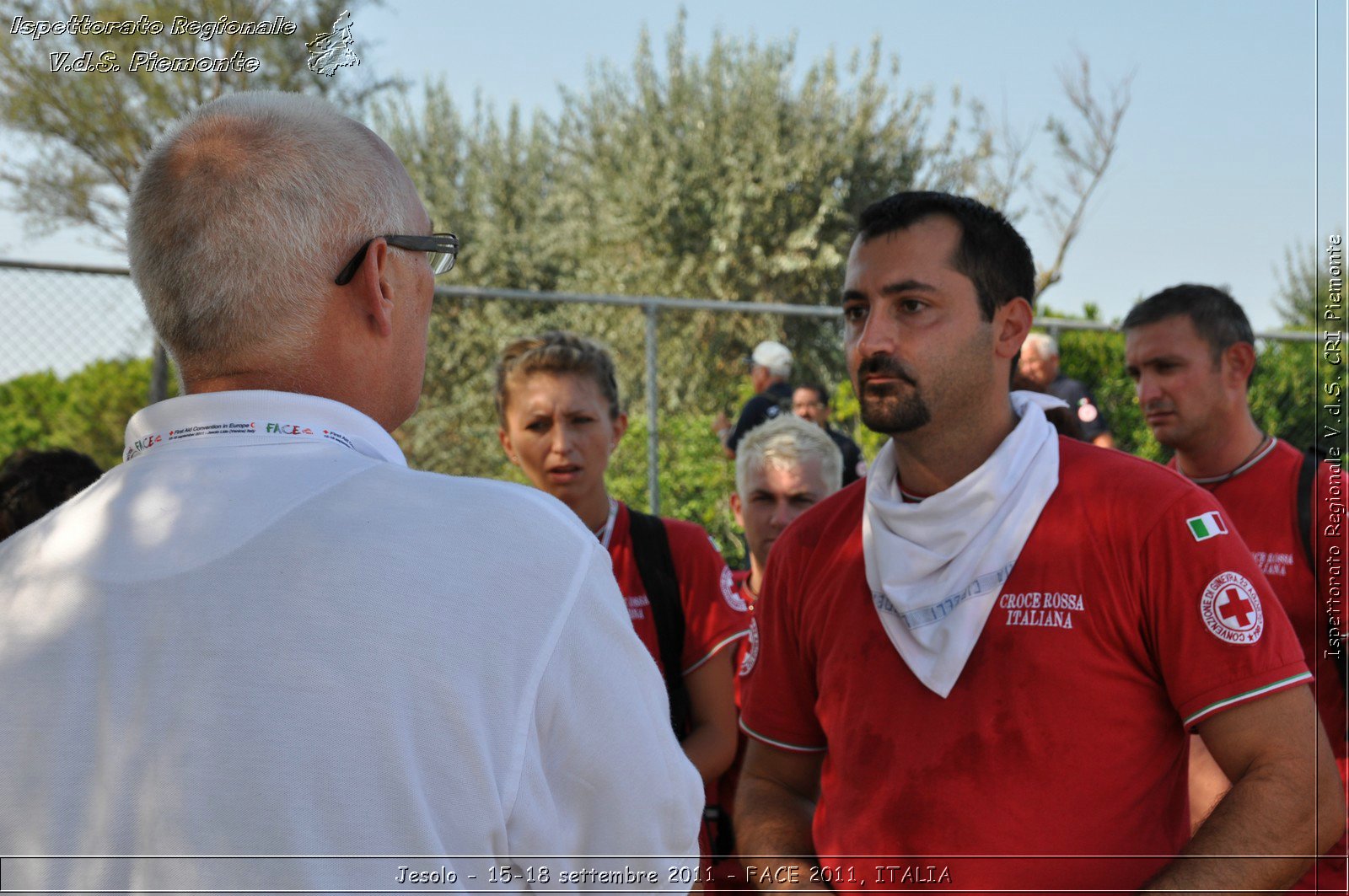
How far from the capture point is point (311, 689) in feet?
3.96

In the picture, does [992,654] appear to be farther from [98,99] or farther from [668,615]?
[98,99]

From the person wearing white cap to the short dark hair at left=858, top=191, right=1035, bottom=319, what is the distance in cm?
560

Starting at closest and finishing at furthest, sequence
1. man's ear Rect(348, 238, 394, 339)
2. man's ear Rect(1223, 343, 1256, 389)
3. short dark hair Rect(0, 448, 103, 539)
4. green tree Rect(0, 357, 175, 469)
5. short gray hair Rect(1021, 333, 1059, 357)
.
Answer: man's ear Rect(348, 238, 394, 339), short dark hair Rect(0, 448, 103, 539), man's ear Rect(1223, 343, 1256, 389), green tree Rect(0, 357, 175, 469), short gray hair Rect(1021, 333, 1059, 357)

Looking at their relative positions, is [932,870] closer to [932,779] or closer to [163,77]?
[932,779]

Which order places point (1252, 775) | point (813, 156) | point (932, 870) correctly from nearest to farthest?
1. point (1252, 775)
2. point (932, 870)
3. point (813, 156)

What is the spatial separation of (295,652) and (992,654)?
1.68 meters

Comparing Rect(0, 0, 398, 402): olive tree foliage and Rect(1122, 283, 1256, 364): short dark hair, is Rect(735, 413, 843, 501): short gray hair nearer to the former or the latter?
Rect(1122, 283, 1256, 364): short dark hair

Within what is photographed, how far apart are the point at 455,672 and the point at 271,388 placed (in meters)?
0.45

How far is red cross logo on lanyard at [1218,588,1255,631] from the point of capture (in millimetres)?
2248

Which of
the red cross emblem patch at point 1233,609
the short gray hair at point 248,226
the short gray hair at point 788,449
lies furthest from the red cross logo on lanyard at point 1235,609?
the short gray hair at point 788,449

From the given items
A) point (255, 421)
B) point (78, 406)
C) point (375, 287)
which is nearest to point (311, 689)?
point (255, 421)

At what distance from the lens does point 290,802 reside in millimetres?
1201

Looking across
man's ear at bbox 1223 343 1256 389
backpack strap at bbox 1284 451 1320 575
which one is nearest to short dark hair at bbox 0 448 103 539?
backpack strap at bbox 1284 451 1320 575

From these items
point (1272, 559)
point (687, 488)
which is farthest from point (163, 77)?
point (1272, 559)
